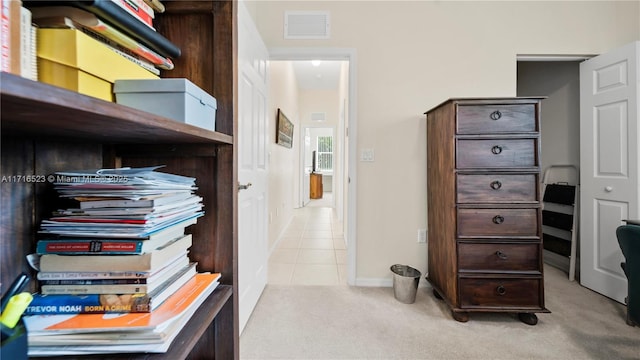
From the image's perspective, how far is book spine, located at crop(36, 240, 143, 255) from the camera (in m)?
0.44

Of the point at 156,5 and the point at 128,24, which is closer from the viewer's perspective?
the point at 128,24

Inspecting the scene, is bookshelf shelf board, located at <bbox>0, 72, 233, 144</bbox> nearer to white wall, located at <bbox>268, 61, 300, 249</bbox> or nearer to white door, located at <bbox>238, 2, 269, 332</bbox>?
white door, located at <bbox>238, 2, 269, 332</bbox>

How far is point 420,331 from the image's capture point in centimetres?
167

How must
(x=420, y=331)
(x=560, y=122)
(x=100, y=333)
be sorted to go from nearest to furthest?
(x=100, y=333) → (x=420, y=331) → (x=560, y=122)

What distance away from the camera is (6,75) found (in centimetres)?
21

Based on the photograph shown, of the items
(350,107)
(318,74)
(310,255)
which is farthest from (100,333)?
(318,74)

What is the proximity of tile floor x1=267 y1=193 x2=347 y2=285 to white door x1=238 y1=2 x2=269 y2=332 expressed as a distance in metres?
0.44

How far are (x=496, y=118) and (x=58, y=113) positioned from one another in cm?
209

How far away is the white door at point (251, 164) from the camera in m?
1.62

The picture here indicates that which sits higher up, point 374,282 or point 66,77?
point 66,77

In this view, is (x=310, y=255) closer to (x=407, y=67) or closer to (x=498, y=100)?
(x=407, y=67)

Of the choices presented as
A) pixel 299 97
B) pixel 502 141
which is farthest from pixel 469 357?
pixel 299 97

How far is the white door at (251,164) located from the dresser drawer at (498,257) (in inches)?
57.2

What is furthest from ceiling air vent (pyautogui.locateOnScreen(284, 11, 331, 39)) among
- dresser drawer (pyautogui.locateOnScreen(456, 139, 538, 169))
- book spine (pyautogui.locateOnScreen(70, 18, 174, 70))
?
book spine (pyautogui.locateOnScreen(70, 18, 174, 70))
